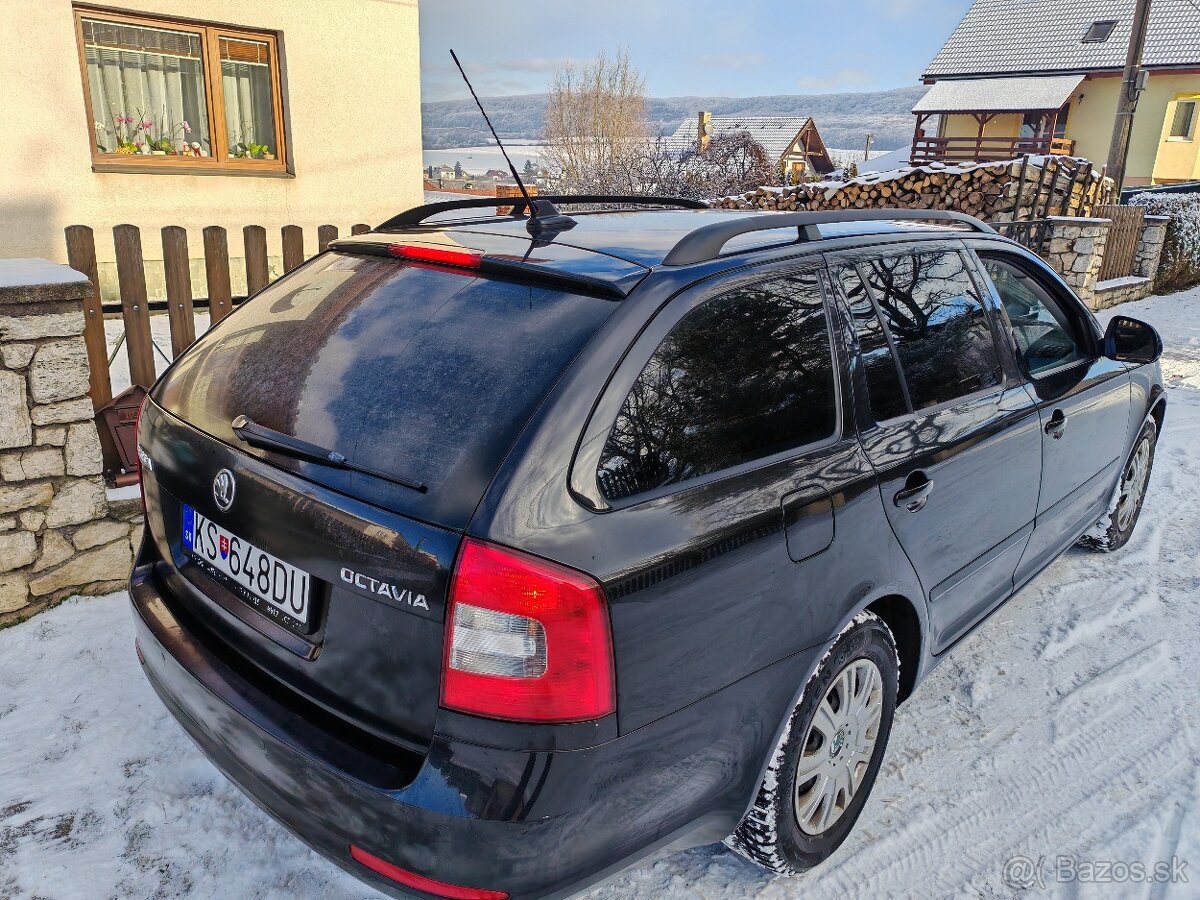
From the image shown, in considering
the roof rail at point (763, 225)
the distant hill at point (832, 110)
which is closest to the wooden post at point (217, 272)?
the roof rail at point (763, 225)

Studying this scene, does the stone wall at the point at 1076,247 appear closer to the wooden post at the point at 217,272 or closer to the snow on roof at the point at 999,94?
the wooden post at the point at 217,272

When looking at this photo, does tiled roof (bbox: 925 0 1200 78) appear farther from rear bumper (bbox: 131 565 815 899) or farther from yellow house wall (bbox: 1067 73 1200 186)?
rear bumper (bbox: 131 565 815 899)

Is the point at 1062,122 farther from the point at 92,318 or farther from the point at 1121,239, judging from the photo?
the point at 92,318

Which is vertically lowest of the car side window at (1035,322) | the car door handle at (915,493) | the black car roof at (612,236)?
the car door handle at (915,493)

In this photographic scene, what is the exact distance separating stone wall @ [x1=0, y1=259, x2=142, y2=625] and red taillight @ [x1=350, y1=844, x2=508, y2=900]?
2.56 m

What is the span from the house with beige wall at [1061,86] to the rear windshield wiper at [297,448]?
37814 mm

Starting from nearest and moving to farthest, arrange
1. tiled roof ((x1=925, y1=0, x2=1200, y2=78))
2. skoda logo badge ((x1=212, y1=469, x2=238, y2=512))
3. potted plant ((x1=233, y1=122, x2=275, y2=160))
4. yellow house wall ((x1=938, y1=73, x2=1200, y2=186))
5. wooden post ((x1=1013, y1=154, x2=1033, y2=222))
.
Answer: skoda logo badge ((x1=212, y1=469, x2=238, y2=512)) < potted plant ((x1=233, y1=122, x2=275, y2=160)) < wooden post ((x1=1013, y1=154, x2=1033, y2=222)) < yellow house wall ((x1=938, y1=73, x2=1200, y2=186)) < tiled roof ((x1=925, y1=0, x2=1200, y2=78))

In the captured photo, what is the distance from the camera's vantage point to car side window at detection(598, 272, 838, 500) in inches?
68.6

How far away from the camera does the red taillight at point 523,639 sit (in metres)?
1.54

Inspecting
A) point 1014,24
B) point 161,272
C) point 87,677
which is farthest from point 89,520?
point 1014,24

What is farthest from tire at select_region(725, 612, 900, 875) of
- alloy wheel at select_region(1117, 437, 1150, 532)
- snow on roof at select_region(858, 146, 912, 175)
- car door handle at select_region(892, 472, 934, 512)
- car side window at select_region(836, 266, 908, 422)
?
A: snow on roof at select_region(858, 146, 912, 175)

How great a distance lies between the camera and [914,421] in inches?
95.9

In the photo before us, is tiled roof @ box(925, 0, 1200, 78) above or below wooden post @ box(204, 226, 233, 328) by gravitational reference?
above

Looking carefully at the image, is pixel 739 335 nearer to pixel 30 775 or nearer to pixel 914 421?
pixel 914 421
